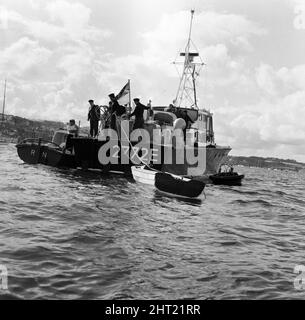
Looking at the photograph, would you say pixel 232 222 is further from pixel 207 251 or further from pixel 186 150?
pixel 186 150

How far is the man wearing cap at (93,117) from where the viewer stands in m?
23.6

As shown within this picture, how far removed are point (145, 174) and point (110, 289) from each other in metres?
12.8

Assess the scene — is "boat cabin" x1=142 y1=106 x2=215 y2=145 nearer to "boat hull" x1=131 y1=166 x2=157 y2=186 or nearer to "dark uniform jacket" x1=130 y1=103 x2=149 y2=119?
"dark uniform jacket" x1=130 y1=103 x2=149 y2=119

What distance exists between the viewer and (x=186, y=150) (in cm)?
2358

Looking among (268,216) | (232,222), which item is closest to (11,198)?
(232,222)

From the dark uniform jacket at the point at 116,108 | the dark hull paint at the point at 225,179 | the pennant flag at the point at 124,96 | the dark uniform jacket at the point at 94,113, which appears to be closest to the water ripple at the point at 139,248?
the dark uniform jacket at the point at 116,108

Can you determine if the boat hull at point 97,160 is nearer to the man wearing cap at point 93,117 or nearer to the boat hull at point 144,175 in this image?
the man wearing cap at point 93,117

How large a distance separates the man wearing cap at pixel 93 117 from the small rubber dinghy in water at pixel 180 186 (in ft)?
26.5

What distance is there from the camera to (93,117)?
24.1m

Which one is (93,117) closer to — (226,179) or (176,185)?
(176,185)

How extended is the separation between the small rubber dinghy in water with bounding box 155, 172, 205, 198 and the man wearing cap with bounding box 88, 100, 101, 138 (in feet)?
26.5

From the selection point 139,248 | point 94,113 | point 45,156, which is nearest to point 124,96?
point 94,113

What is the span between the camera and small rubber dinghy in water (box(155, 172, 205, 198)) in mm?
16156

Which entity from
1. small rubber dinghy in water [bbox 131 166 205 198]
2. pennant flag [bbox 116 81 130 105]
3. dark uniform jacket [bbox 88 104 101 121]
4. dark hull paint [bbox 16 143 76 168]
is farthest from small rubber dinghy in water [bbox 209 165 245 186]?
small rubber dinghy in water [bbox 131 166 205 198]
